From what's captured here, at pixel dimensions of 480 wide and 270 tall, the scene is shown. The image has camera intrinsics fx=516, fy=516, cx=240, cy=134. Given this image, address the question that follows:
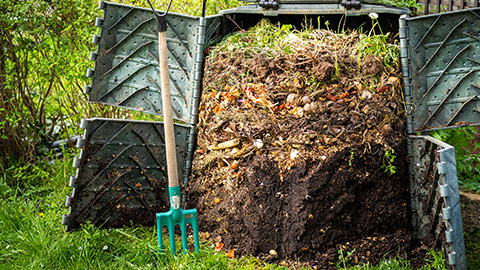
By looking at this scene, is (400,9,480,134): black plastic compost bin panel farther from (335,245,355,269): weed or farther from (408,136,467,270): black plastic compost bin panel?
(335,245,355,269): weed

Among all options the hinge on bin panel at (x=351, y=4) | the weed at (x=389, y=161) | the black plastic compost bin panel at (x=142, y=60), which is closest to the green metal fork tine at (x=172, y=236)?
the black plastic compost bin panel at (x=142, y=60)

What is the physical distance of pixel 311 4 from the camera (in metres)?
3.59

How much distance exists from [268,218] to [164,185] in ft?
2.72

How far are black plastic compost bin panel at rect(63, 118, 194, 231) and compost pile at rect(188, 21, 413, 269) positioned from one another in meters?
0.34

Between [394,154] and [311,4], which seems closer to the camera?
[394,154]

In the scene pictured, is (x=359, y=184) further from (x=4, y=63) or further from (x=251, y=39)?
(x=4, y=63)

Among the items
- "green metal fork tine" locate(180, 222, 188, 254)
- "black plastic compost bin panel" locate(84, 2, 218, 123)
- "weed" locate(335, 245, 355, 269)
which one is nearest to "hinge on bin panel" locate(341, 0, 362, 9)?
"black plastic compost bin panel" locate(84, 2, 218, 123)

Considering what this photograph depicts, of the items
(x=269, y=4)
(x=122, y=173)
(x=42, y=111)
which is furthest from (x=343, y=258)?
(x=42, y=111)

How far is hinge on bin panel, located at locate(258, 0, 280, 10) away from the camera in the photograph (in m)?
3.56

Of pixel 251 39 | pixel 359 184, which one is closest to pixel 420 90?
pixel 359 184

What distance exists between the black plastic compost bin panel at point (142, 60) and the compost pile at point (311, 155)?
27cm

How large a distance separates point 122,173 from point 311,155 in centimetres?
129

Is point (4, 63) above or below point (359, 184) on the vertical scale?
above

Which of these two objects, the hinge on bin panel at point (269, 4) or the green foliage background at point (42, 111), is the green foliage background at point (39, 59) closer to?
the green foliage background at point (42, 111)
